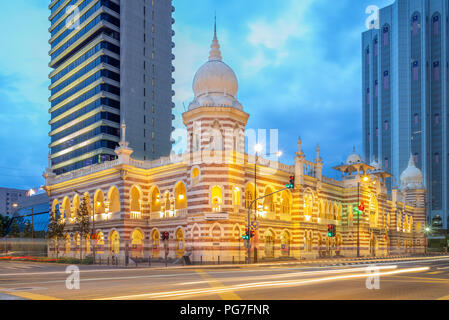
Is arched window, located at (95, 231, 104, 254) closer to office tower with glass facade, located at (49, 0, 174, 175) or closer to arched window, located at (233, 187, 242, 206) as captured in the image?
arched window, located at (233, 187, 242, 206)

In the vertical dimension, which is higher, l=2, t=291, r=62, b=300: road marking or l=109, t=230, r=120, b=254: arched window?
l=2, t=291, r=62, b=300: road marking

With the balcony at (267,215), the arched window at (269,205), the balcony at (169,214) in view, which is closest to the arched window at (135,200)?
the balcony at (169,214)

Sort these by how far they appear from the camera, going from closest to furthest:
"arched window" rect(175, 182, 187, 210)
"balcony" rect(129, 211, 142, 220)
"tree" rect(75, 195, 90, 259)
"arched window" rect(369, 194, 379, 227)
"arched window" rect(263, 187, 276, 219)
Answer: "arched window" rect(175, 182, 187, 210) < "balcony" rect(129, 211, 142, 220) < "tree" rect(75, 195, 90, 259) < "arched window" rect(263, 187, 276, 219) < "arched window" rect(369, 194, 379, 227)

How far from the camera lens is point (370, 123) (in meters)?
141

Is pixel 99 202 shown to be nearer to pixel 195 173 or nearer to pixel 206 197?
pixel 195 173

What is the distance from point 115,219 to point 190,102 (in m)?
16.1

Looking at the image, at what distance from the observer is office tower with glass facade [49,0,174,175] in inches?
3551

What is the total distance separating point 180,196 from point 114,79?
48342 millimetres

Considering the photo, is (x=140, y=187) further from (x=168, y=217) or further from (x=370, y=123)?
(x=370, y=123)

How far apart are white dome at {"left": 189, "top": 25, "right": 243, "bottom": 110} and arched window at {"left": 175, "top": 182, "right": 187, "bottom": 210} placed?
30.0 feet

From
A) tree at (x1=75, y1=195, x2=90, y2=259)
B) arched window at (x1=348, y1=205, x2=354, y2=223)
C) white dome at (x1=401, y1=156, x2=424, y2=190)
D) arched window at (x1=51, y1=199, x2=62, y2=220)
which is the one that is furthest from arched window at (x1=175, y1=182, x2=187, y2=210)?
white dome at (x1=401, y1=156, x2=424, y2=190)

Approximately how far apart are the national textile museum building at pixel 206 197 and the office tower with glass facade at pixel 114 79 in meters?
28.2
